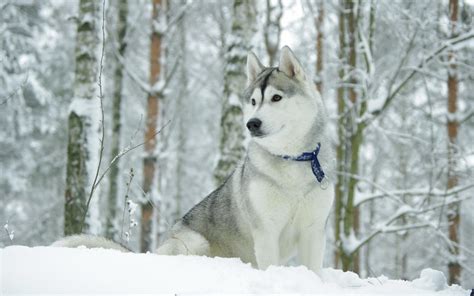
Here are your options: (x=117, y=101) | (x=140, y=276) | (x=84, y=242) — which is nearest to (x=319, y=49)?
(x=117, y=101)

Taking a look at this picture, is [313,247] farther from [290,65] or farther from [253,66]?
[253,66]

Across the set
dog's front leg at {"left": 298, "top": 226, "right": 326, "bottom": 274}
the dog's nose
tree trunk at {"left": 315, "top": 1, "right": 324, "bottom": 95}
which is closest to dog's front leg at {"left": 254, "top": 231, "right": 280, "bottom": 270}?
dog's front leg at {"left": 298, "top": 226, "right": 326, "bottom": 274}

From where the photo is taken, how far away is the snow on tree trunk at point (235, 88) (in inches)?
245

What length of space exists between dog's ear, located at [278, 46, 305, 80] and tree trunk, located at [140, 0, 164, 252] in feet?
19.2

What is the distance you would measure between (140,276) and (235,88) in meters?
4.25

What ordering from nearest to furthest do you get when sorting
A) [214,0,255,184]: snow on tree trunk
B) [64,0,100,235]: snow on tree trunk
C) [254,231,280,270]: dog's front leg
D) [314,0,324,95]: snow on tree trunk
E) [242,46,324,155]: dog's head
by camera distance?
[254,231,280,270]: dog's front leg
[242,46,324,155]: dog's head
[64,0,100,235]: snow on tree trunk
[214,0,255,184]: snow on tree trunk
[314,0,324,95]: snow on tree trunk

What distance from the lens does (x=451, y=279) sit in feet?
31.2

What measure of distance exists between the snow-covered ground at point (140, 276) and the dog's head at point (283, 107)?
1.06 metres

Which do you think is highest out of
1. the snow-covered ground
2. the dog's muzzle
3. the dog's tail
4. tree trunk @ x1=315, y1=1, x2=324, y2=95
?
tree trunk @ x1=315, y1=1, x2=324, y2=95

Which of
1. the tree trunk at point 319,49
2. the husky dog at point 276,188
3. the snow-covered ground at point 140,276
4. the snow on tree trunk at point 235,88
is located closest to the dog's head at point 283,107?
the husky dog at point 276,188

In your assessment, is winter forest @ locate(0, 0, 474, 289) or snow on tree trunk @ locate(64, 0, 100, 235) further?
winter forest @ locate(0, 0, 474, 289)

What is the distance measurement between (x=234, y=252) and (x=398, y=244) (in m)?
13.3

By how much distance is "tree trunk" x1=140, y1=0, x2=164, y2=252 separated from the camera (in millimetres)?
9516

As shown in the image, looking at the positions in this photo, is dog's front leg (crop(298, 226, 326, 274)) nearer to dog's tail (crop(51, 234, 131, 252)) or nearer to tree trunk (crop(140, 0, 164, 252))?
dog's tail (crop(51, 234, 131, 252))
